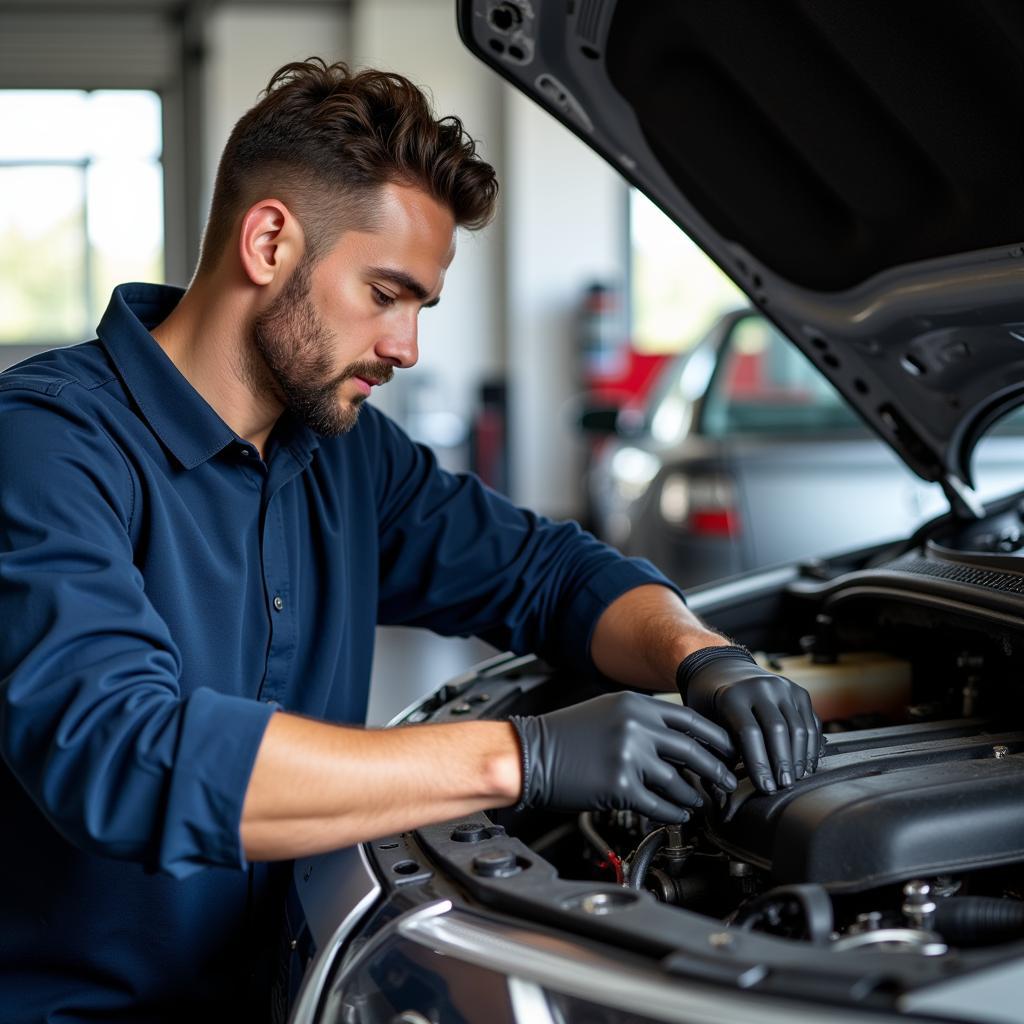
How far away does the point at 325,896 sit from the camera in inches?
46.8

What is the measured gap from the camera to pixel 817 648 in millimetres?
1843

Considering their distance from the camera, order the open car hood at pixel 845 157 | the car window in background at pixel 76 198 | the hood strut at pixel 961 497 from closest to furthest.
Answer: the open car hood at pixel 845 157, the hood strut at pixel 961 497, the car window in background at pixel 76 198

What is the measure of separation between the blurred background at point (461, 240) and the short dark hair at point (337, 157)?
5.30 m

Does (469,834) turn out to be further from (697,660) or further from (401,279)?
(401,279)

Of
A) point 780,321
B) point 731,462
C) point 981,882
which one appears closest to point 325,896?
point 981,882

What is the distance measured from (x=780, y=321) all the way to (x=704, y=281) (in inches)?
329

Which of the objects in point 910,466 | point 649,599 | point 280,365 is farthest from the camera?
point 910,466

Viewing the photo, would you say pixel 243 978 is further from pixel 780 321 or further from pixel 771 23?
pixel 771 23

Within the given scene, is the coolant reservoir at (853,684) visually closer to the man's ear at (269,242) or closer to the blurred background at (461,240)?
the man's ear at (269,242)

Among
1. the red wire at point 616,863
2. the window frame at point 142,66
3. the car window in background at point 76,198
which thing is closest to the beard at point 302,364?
the red wire at point 616,863

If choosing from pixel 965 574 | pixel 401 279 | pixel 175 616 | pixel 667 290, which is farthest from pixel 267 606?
pixel 667 290

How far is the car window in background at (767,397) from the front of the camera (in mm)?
4285

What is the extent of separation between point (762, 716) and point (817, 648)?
0.53 meters

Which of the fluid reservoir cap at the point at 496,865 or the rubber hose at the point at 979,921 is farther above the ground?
the fluid reservoir cap at the point at 496,865
